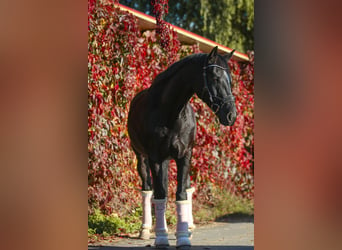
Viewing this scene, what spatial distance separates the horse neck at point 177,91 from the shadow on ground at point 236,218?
3.40m

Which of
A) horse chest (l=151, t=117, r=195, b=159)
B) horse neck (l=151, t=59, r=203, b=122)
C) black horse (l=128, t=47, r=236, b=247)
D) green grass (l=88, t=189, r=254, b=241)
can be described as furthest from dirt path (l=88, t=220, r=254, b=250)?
horse neck (l=151, t=59, r=203, b=122)

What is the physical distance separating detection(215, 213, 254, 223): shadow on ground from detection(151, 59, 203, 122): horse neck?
3.40 meters

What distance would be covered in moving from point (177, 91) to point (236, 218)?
3848mm

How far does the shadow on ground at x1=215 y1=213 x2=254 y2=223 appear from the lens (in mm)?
8312

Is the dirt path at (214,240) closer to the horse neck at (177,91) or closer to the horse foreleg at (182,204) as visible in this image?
the horse foreleg at (182,204)

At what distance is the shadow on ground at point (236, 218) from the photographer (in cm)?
831

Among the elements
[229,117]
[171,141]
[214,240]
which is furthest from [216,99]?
[214,240]

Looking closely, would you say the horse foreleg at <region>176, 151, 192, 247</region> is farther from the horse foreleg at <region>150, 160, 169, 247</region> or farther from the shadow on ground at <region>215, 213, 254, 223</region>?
the shadow on ground at <region>215, 213, 254, 223</region>

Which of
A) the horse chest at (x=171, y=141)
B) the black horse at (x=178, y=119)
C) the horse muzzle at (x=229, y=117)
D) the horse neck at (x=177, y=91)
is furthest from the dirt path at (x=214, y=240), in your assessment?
the horse muzzle at (x=229, y=117)
